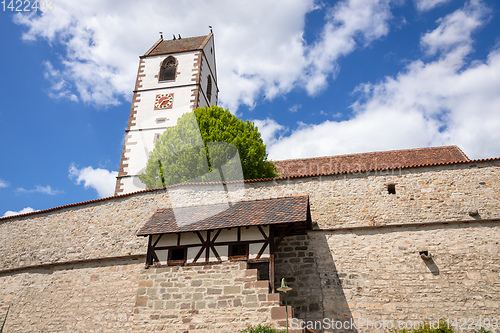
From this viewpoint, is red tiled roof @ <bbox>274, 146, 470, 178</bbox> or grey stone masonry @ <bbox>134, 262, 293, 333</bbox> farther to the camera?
red tiled roof @ <bbox>274, 146, 470, 178</bbox>

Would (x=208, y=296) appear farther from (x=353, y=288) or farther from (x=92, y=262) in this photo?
(x=92, y=262)

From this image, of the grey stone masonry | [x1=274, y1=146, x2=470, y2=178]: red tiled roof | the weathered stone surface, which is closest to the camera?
the grey stone masonry

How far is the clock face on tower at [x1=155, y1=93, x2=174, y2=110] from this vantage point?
69.4ft

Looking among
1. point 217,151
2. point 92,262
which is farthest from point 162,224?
point 217,151

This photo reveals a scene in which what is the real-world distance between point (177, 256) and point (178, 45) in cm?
1727

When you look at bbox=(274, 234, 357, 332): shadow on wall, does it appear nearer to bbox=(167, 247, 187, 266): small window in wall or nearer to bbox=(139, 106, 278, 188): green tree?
bbox=(167, 247, 187, 266): small window in wall

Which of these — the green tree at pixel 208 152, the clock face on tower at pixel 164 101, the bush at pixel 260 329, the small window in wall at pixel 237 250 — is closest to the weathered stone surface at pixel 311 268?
the bush at pixel 260 329

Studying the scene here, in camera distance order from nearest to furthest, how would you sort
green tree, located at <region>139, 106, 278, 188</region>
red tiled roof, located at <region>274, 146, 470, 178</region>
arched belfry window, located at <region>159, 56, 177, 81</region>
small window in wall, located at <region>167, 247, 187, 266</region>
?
small window in wall, located at <region>167, 247, 187, 266</region>
green tree, located at <region>139, 106, 278, 188</region>
red tiled roof, located at <region>274, 146, 470, 178</region>
arched belfry window, located at <region>159, 56, 177, 81</region>

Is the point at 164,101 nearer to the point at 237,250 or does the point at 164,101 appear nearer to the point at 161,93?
the point at 161,93

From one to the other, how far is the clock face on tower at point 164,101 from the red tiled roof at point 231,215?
10404mm

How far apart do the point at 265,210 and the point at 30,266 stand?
851 cm

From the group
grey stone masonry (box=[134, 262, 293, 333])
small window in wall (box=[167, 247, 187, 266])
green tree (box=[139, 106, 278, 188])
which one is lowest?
grey stone masonry (box=[134, 262, 293, 333])

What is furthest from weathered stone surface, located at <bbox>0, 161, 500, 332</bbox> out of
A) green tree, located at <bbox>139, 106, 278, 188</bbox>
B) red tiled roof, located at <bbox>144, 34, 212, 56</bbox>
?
red tiled roof, located at <bbox>144, 34, 212, 56</bbox>

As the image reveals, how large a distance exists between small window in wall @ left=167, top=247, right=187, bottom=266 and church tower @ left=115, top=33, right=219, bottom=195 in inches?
343
